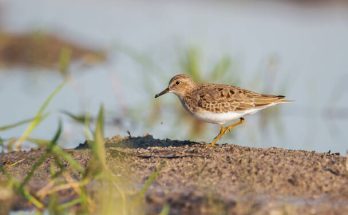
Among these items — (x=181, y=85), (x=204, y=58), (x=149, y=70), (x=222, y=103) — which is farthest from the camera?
(x=204, y=58)

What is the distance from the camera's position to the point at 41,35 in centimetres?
1836

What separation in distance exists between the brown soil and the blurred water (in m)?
3.31

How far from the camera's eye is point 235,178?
7.91 metres

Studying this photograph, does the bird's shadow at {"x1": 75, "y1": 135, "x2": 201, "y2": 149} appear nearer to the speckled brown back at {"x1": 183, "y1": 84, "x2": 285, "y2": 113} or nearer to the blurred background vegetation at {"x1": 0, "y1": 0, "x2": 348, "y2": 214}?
the blurred background vegetation at {"x1": 0, "y1": 0, "x2": 348, "y2": 214}

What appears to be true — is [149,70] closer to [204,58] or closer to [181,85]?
[204,58]

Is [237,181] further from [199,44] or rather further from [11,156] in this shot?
[199,44]

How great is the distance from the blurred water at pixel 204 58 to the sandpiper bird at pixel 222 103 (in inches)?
80.8

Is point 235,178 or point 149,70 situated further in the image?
point 149,70

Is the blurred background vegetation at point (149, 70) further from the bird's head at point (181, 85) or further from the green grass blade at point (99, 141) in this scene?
the bird's head at point (181, 85)

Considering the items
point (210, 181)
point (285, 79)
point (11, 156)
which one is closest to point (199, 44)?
point (285, 79)

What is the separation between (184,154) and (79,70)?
28.2 ft

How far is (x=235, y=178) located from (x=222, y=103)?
6.86ft

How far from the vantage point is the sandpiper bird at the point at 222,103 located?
9875 millimetres

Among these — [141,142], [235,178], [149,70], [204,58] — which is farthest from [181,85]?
[204,58]
